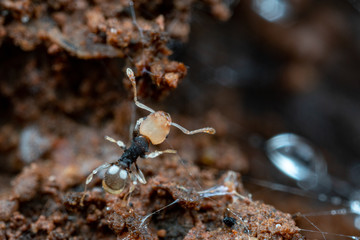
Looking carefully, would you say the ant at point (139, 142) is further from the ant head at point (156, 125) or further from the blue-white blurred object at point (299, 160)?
the blue-white blurred object at point (299, 160)

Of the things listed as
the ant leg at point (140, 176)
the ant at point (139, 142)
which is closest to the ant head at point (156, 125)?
the ant at point (139, 142)

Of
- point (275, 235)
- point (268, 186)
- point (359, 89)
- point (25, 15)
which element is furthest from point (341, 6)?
point (25, 15)

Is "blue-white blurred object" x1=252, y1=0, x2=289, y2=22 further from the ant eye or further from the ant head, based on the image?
the ant eye

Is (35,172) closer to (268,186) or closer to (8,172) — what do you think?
(8,172)

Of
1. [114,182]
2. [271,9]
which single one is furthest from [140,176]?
[271,9]

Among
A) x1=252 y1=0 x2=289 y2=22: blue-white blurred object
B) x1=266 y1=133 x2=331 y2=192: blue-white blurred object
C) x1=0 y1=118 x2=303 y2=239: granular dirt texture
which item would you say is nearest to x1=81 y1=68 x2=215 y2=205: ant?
x1=0 y1=118 x2=303 y2=239: granular dirt texture

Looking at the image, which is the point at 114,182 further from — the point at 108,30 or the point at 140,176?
the point at 108,30
